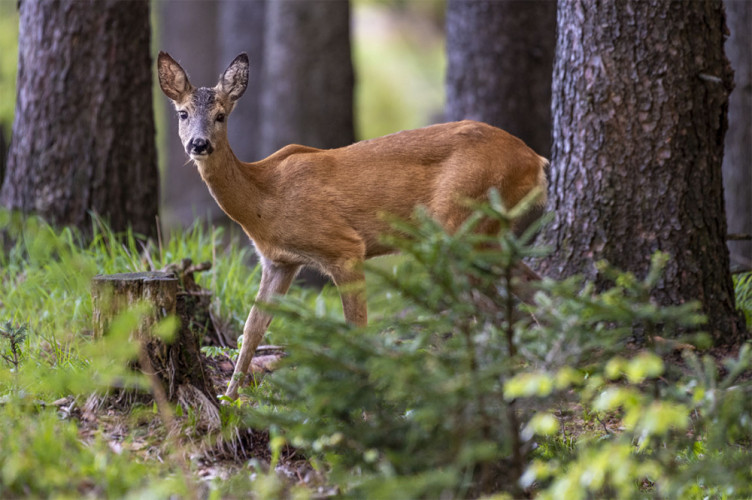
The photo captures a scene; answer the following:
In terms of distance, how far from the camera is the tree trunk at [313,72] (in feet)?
36.7

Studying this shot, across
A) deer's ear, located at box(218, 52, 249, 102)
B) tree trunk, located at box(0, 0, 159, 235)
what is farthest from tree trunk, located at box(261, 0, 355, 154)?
deer's ear, located at box(218, 52, 249, 102)

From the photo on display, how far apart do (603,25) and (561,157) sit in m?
0.92

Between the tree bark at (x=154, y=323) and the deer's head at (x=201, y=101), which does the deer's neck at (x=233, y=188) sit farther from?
the tree bark at (x=154, y=323)

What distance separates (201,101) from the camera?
517 cm

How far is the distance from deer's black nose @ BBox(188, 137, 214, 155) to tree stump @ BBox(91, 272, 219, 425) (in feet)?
3.01

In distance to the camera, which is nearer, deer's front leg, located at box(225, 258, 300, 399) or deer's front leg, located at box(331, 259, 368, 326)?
deer's front leg, located at box(225, 258, 300, 399)

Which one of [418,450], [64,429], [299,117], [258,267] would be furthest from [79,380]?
[299,117]

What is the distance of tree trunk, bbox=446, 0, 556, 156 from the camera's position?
848 cm

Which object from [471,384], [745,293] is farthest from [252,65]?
[471,384]

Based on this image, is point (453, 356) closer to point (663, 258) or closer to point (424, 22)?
point (663, 258)

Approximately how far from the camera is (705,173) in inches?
221

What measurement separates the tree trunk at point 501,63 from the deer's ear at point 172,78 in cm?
394

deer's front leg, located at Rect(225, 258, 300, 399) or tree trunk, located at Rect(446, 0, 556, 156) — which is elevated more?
tree trunk, located at Rect(446, 0, 556, 156)

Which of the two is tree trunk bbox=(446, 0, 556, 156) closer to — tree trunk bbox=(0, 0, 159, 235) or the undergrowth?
tree trunk bbox=(0, 0, 159, 235)
